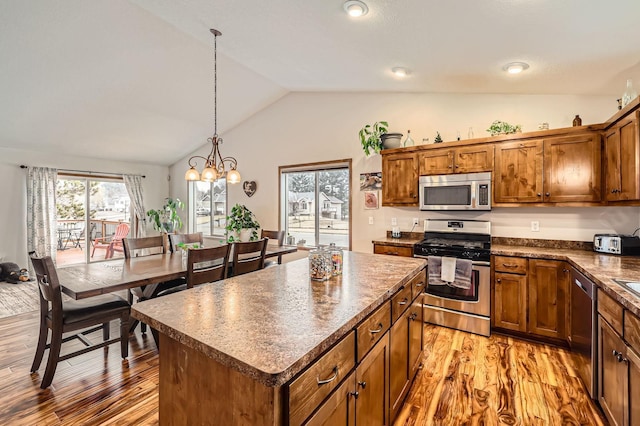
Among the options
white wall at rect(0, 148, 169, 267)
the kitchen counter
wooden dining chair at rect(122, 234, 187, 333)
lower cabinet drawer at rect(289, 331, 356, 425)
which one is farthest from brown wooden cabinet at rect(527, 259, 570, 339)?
white wall at rect(0, 148, 169, 267)

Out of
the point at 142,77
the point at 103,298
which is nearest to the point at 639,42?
the point at 103,298

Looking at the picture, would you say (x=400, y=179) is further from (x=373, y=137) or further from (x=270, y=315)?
(x=270, y=315)

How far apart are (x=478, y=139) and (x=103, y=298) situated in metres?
4.07

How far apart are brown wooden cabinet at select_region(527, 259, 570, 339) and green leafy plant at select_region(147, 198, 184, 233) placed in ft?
21.7

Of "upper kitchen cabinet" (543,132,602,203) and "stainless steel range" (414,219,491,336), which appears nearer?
"upper kitchen cabinet" (543,132,602,203)

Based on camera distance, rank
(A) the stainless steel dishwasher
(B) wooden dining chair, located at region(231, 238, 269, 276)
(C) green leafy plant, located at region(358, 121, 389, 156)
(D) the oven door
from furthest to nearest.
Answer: (C) green leafy plant, located at region(358, 121, 389, 156)
(D) the oven door
(B) wooden dining chair, located at region(231, 238, 269, 276)
(A) the stainless steel dishwasher

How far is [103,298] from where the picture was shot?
107 inches

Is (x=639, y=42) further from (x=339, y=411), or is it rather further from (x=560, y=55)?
(x=339, y=411)

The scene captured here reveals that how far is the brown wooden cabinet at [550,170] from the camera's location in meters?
2.92

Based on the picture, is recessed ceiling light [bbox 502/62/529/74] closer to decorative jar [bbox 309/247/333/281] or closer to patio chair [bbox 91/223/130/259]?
decorative jar [bbox 309/247/333/281]

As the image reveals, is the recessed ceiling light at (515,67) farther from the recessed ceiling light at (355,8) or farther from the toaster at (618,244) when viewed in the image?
the toaster at (618,244)

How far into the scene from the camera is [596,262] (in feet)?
8.16

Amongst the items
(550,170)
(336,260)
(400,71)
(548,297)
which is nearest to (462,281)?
(548,297)

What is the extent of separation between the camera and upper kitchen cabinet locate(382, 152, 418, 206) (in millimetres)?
3869
